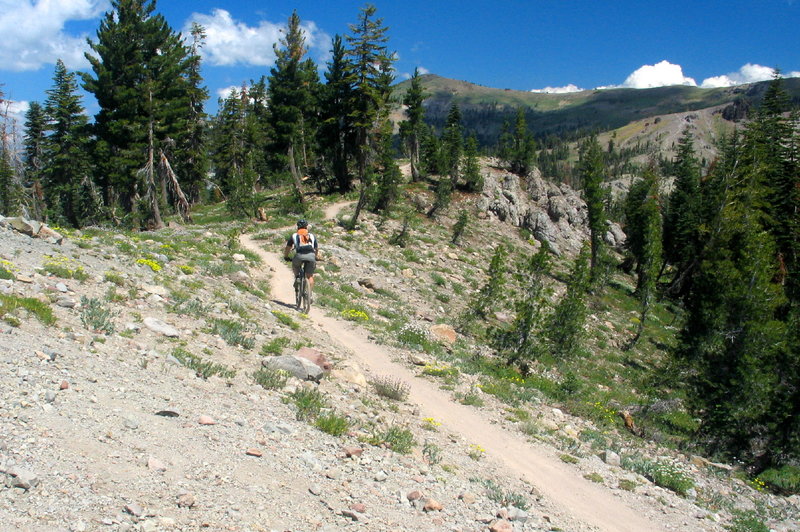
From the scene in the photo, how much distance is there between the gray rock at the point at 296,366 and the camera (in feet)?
29.4

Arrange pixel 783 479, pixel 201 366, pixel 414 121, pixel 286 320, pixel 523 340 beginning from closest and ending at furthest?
pixel 201 366 < pixel 783 479 < pixel 286 320 < pixel 523 340 < pixel 414 121

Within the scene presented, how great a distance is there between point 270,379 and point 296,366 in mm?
885

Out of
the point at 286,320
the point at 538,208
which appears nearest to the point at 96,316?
the point at 286,320

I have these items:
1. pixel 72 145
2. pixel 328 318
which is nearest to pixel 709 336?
pixel 328 318

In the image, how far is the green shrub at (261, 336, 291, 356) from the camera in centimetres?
988

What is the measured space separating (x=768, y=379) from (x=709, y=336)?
289 inches

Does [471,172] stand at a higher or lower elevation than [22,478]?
higher

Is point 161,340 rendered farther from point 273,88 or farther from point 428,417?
point 273,88

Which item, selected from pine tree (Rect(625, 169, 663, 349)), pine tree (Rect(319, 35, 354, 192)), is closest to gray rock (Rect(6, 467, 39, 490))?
pine tree (Rect(625, 169, 663, 349))

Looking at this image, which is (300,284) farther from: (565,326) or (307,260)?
(565,326)

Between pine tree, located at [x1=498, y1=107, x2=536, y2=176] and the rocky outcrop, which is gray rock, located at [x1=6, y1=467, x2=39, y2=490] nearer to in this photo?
the rocky outcrop

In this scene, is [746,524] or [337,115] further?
[337,115]

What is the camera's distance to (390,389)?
984cm

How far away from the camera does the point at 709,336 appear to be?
2080cm
